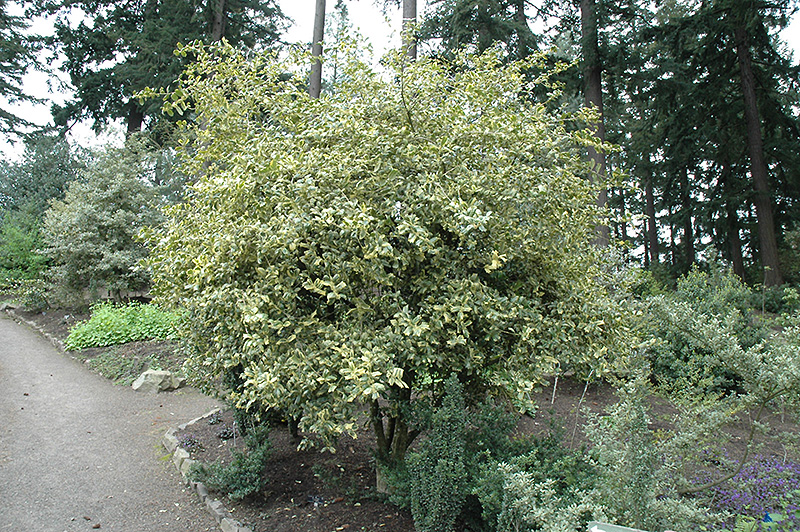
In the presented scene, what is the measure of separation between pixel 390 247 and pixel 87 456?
432cm

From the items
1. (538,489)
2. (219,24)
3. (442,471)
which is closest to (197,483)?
(442,471)

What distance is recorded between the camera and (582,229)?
344cm

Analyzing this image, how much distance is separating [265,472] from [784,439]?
147 inches

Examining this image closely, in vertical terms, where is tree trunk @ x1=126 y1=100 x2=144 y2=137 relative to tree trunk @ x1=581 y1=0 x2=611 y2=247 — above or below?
above

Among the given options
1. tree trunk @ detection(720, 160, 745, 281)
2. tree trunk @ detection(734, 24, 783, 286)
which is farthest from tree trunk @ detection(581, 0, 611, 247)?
tree trunk @ detection(720, 160, 745, 281)

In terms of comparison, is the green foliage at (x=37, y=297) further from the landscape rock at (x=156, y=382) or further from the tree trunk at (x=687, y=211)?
the tree trunk at (x=687, y=211)

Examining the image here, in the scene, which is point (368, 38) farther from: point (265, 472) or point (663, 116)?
point (663, 116)

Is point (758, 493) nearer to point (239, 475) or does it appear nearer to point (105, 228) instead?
point (239, 475)

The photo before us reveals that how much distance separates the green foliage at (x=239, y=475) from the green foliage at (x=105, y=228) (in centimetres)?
855

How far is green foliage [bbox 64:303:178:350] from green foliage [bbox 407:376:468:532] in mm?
7578

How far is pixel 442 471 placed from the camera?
9.41 feet

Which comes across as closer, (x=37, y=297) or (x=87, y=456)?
(x=87, y=456)

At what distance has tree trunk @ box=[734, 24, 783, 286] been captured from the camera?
13000 mm

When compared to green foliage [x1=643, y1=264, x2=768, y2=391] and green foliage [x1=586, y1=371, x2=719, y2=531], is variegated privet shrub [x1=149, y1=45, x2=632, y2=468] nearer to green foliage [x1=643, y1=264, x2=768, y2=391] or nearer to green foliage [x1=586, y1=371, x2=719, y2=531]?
green foliage [x1=586, y1=371, x2=719, y2=531]
